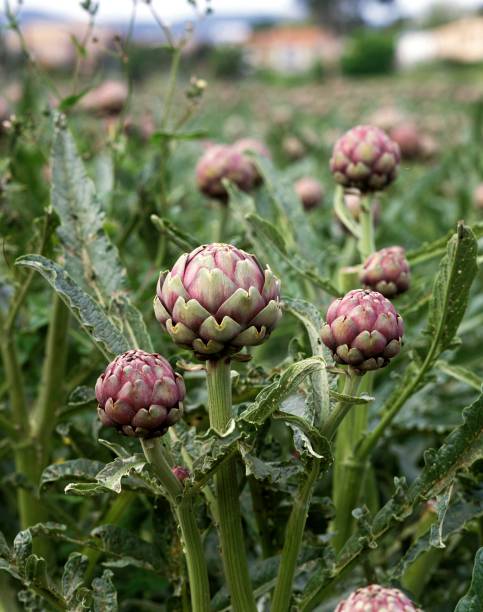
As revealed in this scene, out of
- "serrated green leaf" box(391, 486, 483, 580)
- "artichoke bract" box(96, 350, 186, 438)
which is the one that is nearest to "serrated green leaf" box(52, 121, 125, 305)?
"artichoke bract" box(96, 350, 186, 438)

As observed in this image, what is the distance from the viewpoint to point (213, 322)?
54 cm

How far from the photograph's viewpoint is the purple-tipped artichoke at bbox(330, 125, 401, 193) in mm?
898

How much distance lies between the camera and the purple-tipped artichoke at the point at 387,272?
0.79 meters

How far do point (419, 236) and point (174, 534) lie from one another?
116 cm

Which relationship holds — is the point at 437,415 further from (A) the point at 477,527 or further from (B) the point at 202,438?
(B) the point at 202,438

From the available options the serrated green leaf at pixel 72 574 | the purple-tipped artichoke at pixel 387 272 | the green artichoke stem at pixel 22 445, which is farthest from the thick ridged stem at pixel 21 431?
the purple-tipped artichoke at pixel 387 272

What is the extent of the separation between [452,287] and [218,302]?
0.21m

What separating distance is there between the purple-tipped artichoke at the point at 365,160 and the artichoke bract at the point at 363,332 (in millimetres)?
316

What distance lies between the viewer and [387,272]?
791 millimetres

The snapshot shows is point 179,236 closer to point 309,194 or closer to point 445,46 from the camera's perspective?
point 309,194

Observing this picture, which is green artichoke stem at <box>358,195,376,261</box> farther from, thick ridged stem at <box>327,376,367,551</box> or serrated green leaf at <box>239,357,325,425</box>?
serrated green leaf at <box>239,357,325,425</box>

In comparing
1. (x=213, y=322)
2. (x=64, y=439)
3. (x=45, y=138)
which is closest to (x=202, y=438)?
(x=213, y=322)

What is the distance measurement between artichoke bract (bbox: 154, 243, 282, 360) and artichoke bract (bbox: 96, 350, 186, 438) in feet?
0.08

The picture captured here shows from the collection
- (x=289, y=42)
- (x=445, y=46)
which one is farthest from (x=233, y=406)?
(x=289, y=42)
